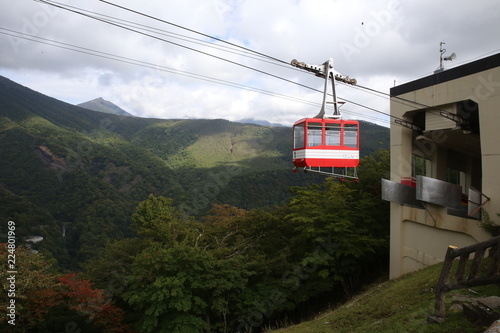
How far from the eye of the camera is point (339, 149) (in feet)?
39.0

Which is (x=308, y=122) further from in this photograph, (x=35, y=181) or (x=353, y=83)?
(x=35, y=181)

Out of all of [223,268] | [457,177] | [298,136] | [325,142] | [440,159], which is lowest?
[223,268]

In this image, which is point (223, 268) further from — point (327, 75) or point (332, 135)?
point (327, 75)

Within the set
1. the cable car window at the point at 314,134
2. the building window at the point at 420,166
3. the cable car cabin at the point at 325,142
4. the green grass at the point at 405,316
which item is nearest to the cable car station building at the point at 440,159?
the building window at the point at 420,166

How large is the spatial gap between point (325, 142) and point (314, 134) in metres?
0.48

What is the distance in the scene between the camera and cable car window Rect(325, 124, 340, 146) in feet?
38.5

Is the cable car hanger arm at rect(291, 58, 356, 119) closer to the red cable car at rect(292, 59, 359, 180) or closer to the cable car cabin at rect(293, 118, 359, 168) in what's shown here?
the red cable car at rect(292, 59, 359, 180)

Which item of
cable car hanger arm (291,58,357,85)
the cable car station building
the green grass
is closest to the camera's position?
the green grass

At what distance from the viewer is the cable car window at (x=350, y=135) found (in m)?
12.0

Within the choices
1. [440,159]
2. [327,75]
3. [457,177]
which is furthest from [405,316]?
[457,177]

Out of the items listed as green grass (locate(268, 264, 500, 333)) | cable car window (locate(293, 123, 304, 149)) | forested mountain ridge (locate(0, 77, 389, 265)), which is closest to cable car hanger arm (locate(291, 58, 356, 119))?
cable car window (locate(293, 123, 304, 149))

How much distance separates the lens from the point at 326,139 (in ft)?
38.4

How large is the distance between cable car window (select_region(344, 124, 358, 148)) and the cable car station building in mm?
1918

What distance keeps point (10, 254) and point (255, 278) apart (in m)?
10.5
